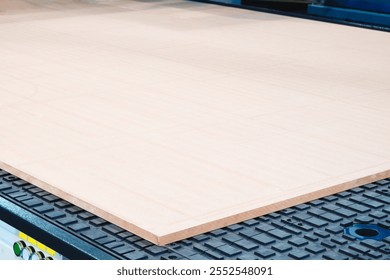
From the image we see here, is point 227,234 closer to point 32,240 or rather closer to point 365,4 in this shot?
point 32,240

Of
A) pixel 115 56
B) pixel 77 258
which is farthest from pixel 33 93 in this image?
pixel 77 258

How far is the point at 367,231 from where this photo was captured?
1.86 m

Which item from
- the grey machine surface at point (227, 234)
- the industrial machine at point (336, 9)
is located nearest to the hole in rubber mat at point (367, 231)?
the grey machine surface at point (227, 234)

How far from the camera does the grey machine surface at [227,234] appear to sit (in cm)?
175

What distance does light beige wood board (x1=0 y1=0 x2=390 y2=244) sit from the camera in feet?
→ 6.73

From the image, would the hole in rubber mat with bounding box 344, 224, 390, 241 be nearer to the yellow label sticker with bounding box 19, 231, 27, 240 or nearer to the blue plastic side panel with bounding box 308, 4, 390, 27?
the yellow label sticker with bounding box 19, 231, 27, 240

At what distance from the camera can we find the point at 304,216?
1.95 metres

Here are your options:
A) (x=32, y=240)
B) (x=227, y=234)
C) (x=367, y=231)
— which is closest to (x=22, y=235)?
(x=32, y=240)

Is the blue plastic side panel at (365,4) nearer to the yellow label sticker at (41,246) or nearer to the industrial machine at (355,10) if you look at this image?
the industrial machine at (355,10)

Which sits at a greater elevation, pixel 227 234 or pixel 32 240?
pixel 227 234

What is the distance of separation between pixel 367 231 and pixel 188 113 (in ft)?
3.34

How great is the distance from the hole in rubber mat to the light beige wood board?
191mm

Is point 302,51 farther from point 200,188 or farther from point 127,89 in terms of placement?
point 200,188

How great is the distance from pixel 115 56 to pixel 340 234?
194cm
